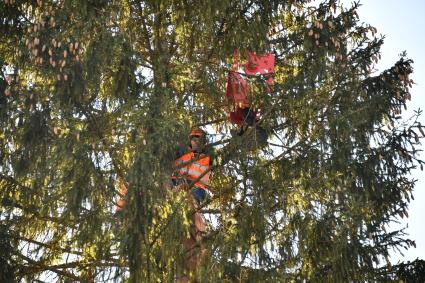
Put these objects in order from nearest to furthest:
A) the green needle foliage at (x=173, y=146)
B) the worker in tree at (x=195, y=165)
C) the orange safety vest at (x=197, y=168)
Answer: the green needle foliage at (x=173, y=146)
the worker in tree at (x=195, y=165)
the orange safety vest at (x=197, y=168)

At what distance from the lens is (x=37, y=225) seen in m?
8.26

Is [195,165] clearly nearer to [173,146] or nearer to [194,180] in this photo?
[194,180]

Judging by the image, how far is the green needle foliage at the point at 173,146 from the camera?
669 centimetres

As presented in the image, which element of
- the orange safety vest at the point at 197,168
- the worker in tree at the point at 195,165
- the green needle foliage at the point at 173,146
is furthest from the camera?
the orange safety vest at the point at 197,168

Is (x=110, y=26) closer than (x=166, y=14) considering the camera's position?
Yes

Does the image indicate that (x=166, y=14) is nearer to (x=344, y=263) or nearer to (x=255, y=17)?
(x=255, y=17)

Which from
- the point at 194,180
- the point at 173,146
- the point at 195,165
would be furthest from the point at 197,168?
the point at 173,146

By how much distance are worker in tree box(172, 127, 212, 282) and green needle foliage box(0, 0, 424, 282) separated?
203 millimetres

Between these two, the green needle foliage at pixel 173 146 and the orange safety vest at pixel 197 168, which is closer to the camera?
the green needle foliage at pixel 173 146

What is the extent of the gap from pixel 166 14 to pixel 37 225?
10.2ft

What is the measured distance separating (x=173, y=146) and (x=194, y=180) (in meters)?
1.16

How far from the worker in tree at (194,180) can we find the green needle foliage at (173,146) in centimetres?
20

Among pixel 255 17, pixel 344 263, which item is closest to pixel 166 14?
pixel 255 17

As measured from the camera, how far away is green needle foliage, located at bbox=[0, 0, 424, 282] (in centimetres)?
669
